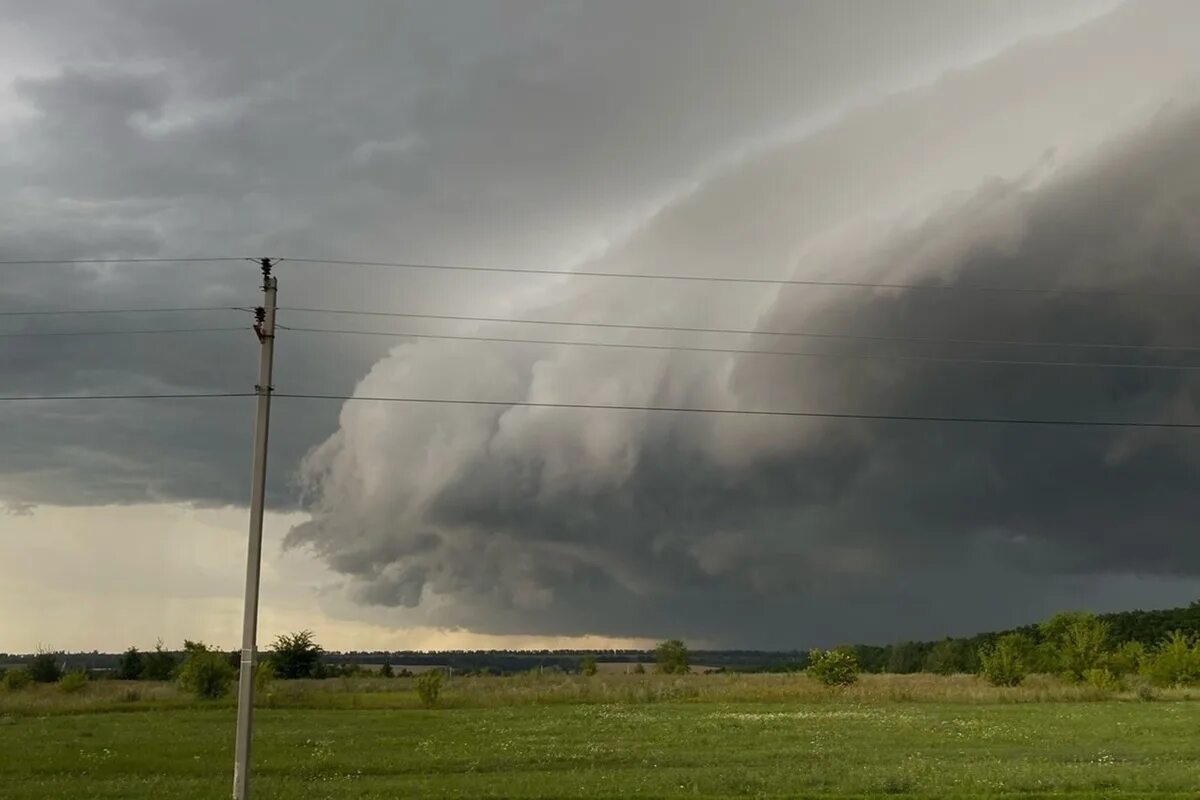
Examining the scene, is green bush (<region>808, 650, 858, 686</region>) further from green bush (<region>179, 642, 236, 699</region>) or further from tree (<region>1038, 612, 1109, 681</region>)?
green bush (<region>179, 642, 236, 699</region>)

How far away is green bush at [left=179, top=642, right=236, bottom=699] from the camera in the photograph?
6328 cm

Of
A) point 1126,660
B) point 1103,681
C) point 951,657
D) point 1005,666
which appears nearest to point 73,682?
point 1005,666

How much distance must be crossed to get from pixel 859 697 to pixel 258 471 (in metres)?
49.8

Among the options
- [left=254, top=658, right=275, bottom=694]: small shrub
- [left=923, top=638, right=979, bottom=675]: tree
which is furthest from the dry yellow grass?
[left=923, top=638, right=979, bottom=675]: tree

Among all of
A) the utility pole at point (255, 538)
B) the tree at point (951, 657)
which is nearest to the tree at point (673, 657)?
the tree at point (951, 657)

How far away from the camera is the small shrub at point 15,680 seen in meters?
81.1

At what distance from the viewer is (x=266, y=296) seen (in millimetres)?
25531

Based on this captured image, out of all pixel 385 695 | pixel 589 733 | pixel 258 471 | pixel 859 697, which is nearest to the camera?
pixel 258 471

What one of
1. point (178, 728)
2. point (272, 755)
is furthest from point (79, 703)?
point (272, 755)

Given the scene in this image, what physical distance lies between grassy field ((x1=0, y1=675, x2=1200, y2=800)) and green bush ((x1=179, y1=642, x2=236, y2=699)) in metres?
1.82

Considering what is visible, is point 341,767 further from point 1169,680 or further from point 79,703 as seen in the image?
point 1169,680

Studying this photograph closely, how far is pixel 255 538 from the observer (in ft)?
78.3

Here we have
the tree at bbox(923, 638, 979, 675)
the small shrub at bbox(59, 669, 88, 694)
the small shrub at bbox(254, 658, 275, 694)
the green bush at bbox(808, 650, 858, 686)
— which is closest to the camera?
the small shrub at bbox(254, 658, 275, 694)

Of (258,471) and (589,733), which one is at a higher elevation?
(258,471)
